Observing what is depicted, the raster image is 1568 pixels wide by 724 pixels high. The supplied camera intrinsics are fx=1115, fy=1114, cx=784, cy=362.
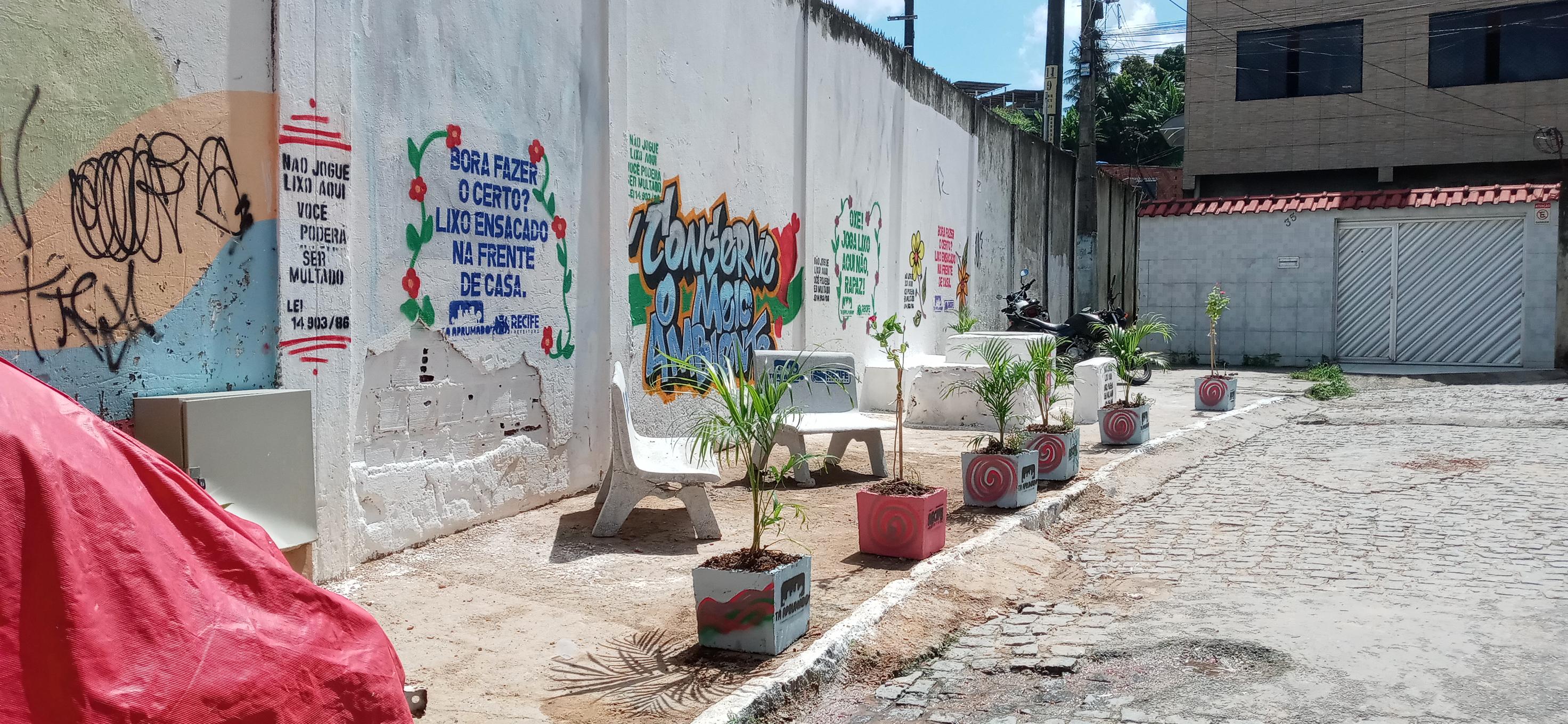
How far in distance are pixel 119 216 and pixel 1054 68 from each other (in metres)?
20.7

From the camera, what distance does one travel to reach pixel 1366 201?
1812cm

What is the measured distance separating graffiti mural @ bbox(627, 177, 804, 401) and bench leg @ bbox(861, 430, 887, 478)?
3.84 ft

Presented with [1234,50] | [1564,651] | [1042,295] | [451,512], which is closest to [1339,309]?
[1042,295]

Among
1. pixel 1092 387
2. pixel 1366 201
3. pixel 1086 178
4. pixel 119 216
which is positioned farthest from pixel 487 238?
pixel 1366 201

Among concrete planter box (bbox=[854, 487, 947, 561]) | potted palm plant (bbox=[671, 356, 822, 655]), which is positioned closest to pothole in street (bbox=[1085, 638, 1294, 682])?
potted palm plant (bbox=[671, 356, 822, 655])

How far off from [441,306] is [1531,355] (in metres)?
17.5

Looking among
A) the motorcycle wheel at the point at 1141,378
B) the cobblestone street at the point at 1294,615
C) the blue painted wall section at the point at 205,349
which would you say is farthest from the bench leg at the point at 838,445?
the motorcycle wheel at the point at 1141,378

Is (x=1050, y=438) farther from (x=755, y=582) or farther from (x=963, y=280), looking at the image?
(x=963, y=280)

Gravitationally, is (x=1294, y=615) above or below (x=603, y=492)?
below

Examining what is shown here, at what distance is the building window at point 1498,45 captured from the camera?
20.8m

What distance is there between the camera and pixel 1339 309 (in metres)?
18.5

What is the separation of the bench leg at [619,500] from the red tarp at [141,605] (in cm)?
277

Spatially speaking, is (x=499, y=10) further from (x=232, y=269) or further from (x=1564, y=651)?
(x=1564, y=651)

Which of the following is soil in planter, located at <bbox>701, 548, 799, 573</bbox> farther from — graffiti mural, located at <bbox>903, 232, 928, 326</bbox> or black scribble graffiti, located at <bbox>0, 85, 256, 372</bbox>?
graffiti mural, located at <bbox>903, 232, 928, 326</bbox>
